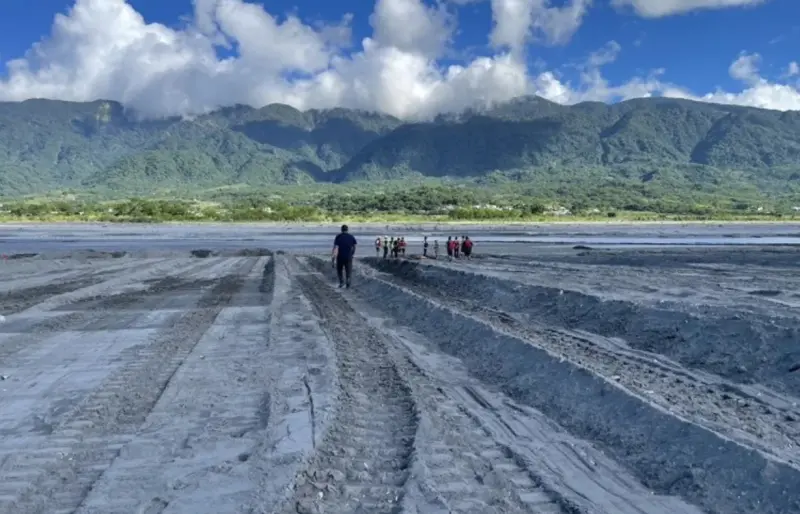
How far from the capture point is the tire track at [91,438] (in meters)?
5.05

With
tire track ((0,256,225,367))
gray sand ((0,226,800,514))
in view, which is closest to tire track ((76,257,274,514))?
gray sand ((0,226,800,514))

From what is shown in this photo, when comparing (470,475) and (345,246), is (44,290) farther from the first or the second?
(470,475)

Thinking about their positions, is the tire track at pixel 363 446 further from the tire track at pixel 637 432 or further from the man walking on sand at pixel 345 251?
the man walking on sand at pixel 345 251

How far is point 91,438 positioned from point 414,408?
2889 millimetres

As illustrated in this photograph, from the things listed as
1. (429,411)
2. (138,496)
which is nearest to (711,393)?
(429,411)

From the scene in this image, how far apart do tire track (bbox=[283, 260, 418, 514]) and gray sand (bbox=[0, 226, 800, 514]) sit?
1.0 inches

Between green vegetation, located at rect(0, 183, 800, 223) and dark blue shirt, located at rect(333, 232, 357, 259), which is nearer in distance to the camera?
dark blue shirt, located at rect(333, 232, 357, 259)

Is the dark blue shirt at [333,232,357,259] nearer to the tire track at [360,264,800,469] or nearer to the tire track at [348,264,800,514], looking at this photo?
the tire track at [360,264,800,469]

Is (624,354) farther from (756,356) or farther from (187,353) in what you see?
(187,353)

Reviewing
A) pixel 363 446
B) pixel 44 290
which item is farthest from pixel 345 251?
pixel 363 446

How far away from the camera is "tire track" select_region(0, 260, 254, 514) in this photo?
199 inches

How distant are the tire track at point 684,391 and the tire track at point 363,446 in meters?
2.26

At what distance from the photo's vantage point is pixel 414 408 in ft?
23.7

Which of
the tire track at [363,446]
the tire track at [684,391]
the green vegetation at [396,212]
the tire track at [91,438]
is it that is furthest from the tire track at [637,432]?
the green vegetation at [396,212]
